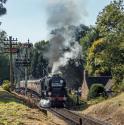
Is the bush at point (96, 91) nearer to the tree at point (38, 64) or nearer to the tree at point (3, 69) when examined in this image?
the tree at point (3, 69)

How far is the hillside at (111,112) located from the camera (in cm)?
4097

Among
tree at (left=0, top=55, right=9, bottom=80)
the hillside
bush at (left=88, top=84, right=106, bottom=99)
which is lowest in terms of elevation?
the hillside

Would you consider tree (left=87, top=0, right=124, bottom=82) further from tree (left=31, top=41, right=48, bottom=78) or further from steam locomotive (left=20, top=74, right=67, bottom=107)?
tree (left=31, top=41, right=48, bottom=78)

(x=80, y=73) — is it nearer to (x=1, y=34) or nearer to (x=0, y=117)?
(x=1, y=34)

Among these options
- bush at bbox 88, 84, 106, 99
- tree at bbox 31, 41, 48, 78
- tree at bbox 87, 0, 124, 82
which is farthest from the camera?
tree at bbox 31, 41, 48, 78

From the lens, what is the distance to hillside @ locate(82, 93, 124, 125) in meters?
41.0

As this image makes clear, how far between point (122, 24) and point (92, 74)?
154 feet

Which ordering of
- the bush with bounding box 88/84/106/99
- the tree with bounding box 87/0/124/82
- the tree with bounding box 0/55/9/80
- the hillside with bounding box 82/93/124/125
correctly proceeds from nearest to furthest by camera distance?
1. the hillside with bounding box 82/93/124/125
2. the tree with bounding box 87/0/124/82
3. the bush with bounding box 88/84/106/99
4. the tree with bounding box 0/55/9/80

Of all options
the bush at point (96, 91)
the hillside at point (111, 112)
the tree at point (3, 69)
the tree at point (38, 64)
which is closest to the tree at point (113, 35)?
the hillside at point (111, 112)

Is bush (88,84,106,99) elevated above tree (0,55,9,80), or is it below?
below

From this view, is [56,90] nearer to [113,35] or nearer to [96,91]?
[113,35]

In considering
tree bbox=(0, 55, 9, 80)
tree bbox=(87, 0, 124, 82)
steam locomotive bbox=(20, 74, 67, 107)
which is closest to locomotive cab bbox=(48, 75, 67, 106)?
steam locomotive bbox=(20, 74, 67, 107)

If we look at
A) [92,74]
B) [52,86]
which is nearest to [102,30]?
[52,86]

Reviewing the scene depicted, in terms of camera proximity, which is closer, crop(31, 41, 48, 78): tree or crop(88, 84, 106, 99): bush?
crop(88, 84, 106, 99): bush
